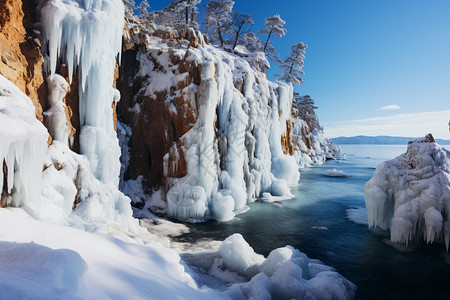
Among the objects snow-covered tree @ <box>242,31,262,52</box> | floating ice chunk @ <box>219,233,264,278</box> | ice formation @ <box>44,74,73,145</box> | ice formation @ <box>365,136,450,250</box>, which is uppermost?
snow-covered tree @ <box>242,31,262,52</box>

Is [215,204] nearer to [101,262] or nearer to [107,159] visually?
[107,159]

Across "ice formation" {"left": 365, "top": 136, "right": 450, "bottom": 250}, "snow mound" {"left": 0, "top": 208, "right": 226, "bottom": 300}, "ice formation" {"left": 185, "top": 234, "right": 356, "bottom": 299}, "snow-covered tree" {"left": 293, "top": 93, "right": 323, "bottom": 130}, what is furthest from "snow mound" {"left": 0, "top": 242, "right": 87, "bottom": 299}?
"snow-covered tree" {"left": 293, "top": 93, "right": 323, "bottom": 130}

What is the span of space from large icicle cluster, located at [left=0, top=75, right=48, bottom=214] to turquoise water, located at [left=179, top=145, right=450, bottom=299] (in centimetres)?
719

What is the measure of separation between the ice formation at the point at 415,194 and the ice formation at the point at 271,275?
4.96m

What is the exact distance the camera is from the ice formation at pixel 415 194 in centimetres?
1006

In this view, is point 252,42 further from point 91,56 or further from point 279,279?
point 279,279

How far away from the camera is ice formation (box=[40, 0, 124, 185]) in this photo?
837 cm

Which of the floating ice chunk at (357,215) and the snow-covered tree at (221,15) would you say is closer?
the floating ice chunk at (357,215)

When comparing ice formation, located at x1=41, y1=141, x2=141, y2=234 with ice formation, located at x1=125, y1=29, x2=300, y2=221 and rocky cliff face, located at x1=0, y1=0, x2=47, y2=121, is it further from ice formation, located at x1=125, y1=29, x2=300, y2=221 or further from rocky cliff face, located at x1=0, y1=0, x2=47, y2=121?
ice formation, located at x1=125, y1=29, x2=300, y2=221

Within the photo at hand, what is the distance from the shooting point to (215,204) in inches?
563

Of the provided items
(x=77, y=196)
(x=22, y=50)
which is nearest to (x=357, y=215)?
(x=77, y=196)

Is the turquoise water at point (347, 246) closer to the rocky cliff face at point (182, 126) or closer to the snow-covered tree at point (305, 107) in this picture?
the rocky cliff face at point (182, 126)

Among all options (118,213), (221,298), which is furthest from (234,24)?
(221,298)

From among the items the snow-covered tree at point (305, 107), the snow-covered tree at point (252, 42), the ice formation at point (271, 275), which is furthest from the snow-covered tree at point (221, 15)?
the snow-covered tree at point (305, 107)
